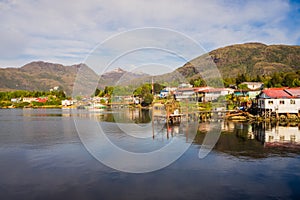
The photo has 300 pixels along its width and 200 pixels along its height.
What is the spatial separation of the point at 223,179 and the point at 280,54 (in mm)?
157795

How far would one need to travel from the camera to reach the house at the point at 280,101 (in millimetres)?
32594

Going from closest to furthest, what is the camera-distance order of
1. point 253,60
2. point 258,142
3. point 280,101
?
1. point 258,142
2. point 280,101
3. point 253,60

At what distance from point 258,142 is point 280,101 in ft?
48.3

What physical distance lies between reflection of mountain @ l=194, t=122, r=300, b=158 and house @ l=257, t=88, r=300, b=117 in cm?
603

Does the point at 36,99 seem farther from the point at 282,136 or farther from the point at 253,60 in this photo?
the point at 253,60

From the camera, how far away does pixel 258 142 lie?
20.9 m

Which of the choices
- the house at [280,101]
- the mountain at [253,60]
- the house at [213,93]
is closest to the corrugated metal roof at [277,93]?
the house at [280,101]

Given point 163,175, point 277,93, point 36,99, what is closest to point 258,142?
point 163,175

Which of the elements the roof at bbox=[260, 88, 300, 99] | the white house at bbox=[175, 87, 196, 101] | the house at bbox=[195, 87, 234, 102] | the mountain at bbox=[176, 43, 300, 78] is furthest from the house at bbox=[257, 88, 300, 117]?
the mountain at bbox=[176, 43, 300, 78]

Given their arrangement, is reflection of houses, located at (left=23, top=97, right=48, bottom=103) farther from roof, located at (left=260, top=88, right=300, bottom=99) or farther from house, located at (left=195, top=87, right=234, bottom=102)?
roof, located at (left=260, top=88, right=300, bottom=99)

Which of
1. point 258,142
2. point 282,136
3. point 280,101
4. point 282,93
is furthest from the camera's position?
point 282,93

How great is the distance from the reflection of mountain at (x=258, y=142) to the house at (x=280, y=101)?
6.03m

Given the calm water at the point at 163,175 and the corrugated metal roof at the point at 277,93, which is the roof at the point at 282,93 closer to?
the corrugated metal roof at the point at 277,93

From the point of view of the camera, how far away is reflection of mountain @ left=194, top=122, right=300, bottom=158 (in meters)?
17.5
